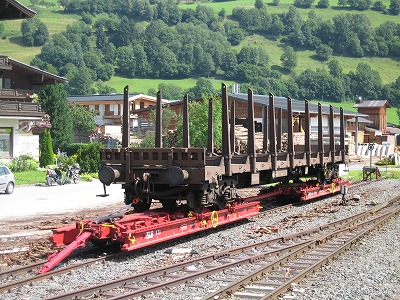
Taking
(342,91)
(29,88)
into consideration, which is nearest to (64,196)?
(29,88)

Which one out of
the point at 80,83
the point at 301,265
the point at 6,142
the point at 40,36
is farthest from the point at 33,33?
the point at 301,265

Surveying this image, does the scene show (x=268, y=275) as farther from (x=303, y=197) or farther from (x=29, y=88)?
(x=29, y=88)

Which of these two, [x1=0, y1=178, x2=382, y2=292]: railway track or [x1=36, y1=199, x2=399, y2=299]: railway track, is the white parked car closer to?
[x1=36, y1=199, x2=399, y2=299]: railway track

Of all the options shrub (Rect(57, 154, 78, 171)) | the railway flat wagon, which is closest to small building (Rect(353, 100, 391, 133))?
shrub (Rect(57, 154, 78, 171))

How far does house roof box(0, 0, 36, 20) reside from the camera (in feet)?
115

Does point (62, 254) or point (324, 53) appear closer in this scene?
point (62, 254)

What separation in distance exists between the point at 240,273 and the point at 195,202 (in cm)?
409

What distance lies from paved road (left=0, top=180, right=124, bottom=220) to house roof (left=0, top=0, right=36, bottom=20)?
9661mm

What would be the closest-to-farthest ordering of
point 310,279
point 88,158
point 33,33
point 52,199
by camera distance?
point 310,279 < point 52,199 < point 88,158 < point 33,33

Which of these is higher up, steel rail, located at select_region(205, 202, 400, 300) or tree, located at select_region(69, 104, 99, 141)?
tree, located at select_region(69, 104, 99, 141)

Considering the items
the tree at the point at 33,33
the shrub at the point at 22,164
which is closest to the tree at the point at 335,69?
the tree at the point at 33,33

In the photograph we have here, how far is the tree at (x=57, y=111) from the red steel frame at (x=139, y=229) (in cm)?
4047

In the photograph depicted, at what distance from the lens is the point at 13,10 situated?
118 feet

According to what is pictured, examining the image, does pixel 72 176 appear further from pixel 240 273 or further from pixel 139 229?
pixel 240 273
